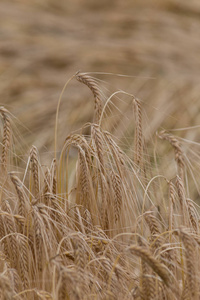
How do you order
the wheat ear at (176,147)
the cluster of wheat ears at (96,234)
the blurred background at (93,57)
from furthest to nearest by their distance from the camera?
the blurred background at (93,57)
the wheat ear at (176,147)
the cluster of wheat ears at (96,234)

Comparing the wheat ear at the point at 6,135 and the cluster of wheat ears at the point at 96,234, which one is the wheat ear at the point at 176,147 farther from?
the wheat ear at the point at 6,135

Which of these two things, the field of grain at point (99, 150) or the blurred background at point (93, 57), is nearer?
the field of grain at point (99, 150)

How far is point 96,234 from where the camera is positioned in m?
1.31

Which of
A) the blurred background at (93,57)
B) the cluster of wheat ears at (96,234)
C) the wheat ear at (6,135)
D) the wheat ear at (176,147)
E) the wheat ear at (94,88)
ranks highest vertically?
the blurred background at (93,57)

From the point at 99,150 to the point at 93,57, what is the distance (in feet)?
5.25

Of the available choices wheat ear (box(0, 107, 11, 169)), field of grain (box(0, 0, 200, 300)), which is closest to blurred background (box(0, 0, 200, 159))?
field of grain (box(0, 0, 200, 300))

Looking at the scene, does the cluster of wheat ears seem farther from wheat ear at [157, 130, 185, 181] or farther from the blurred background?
the blurred background

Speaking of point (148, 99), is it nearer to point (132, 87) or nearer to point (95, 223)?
point (132, 87)

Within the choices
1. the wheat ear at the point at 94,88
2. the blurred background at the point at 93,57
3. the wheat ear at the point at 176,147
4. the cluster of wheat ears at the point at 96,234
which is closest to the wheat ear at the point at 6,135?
the cluster of wheat ears at the point at 96,234

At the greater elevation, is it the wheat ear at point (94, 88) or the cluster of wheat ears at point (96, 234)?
the wheat ear at point (94, 88)

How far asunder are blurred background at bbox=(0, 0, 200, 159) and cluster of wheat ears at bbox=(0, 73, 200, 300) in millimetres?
973

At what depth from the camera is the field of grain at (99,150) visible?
1.11m

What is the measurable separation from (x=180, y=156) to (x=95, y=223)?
0.81ft

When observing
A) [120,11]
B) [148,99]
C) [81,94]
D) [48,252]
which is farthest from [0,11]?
[48,252]
